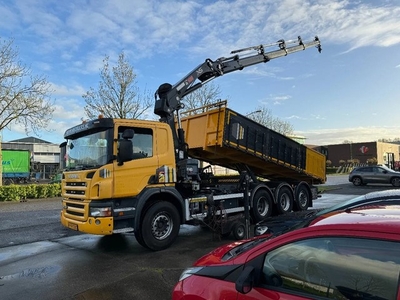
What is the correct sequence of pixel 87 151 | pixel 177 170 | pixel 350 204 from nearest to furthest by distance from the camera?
1. pixel 350 204
2. pixel 87 151
3. pixel 177 170

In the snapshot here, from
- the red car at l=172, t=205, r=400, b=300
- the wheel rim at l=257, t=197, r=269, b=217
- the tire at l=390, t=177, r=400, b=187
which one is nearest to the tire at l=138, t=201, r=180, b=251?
the wheel rim at l=257, t=197, r=269, b=217

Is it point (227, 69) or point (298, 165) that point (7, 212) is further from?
point (298, 165)

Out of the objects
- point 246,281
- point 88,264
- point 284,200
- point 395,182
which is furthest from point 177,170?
point 395,182

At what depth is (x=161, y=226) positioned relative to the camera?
708 centimetres

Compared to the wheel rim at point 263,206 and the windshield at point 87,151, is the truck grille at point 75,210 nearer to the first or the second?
the windshield at point 87,151

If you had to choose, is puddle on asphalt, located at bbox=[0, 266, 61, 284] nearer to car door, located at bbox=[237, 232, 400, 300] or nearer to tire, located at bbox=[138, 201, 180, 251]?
tire, located at bbox=[138, 201, 180, 251]

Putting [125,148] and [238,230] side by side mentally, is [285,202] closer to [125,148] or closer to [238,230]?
[238,230]

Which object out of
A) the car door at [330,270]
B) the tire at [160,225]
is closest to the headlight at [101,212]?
the tire at [160,225]

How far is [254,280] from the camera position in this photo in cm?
232

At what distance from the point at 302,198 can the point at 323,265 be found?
33.1 feet

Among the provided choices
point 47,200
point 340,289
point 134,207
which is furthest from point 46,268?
point 47,200

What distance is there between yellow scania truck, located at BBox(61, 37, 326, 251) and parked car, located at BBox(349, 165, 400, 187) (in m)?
15.5

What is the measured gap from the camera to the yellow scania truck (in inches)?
255

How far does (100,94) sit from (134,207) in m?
17.4
